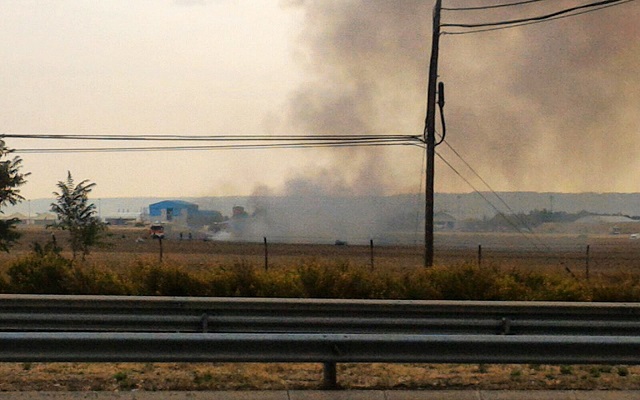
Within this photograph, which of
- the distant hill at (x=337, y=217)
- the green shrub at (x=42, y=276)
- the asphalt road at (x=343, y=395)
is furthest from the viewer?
the distant hill at (x=337, y=217)

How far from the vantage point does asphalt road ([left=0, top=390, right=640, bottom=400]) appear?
6.41 metres

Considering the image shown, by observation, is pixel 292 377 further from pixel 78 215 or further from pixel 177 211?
pixel 177 211

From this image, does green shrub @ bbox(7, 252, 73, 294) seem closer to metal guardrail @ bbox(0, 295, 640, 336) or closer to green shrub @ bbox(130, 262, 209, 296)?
green shrub @ bbox(130, 262, 209, 296)

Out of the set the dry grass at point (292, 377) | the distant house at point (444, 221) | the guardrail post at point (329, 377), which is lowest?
the dry grass at point (292, 377)

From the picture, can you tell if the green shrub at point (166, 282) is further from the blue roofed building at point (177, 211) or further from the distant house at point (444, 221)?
the distant house at point (444, 221)

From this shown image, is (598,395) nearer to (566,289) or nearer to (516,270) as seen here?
(566,289)

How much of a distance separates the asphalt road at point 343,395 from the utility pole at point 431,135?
511 inches

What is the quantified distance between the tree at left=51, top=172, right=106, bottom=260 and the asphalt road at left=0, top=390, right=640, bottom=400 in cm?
2056

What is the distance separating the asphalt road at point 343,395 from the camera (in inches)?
253

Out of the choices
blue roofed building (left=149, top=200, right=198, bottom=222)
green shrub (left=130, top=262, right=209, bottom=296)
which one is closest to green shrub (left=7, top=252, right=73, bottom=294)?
green shrub (left=130, top=262, right=209, bottom=296)

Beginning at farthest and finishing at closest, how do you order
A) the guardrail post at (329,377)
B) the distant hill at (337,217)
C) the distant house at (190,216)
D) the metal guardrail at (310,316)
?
1. the distant house at (190,216)
2. the distant hill at (337,217)
3. the metal guardrail at (310,316)
4. the guardrail post at (329,377)

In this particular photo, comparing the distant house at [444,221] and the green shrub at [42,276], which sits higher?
the distant house at [444,221]

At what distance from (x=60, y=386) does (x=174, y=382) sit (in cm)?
93

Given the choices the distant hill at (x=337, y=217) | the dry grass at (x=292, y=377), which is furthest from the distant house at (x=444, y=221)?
the dry grass at (x=292, y=377)
